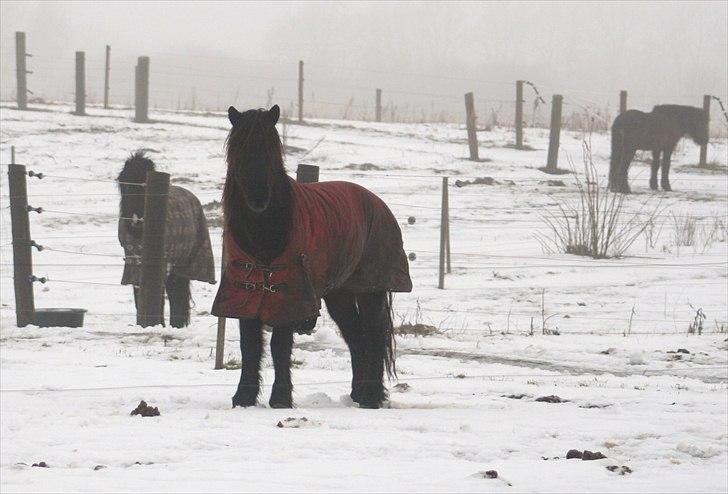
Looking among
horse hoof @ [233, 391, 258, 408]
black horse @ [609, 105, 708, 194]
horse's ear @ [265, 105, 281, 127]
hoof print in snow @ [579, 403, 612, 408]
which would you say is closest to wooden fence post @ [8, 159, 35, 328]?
horse hoof @ [233, 391, 258, 408]

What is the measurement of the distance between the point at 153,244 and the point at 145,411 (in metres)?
3.90

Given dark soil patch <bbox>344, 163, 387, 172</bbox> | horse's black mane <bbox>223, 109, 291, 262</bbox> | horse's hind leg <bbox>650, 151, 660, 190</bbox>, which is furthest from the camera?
horse's hind leg <bbox>650, 151, 660, 190</bbox>

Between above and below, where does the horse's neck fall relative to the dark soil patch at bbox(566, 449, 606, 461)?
above

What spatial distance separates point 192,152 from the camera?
21891mm

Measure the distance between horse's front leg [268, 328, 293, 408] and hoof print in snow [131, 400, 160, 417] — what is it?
640 millimetres

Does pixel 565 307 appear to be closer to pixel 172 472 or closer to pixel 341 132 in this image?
pixel 172 472

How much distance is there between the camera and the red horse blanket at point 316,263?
5637 mm

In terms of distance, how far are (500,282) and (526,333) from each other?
333 centimetres

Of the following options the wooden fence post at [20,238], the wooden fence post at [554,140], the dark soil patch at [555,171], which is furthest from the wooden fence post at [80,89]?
the wooden fence post at [20,238]

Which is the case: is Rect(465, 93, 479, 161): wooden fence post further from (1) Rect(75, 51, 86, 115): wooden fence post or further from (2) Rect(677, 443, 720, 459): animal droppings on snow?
(2) Rect(677, 443, 720, 459): animal droppings on snow

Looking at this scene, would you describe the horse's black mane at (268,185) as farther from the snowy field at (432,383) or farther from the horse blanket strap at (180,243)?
the horse blanket strap at (180,243)

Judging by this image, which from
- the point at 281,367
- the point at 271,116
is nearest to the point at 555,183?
the point at 281,367

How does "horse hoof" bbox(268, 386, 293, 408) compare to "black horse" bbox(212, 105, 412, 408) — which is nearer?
"black horse" bbox(212, 105, 412, 408)

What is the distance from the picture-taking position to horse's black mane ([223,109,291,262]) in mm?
5590
